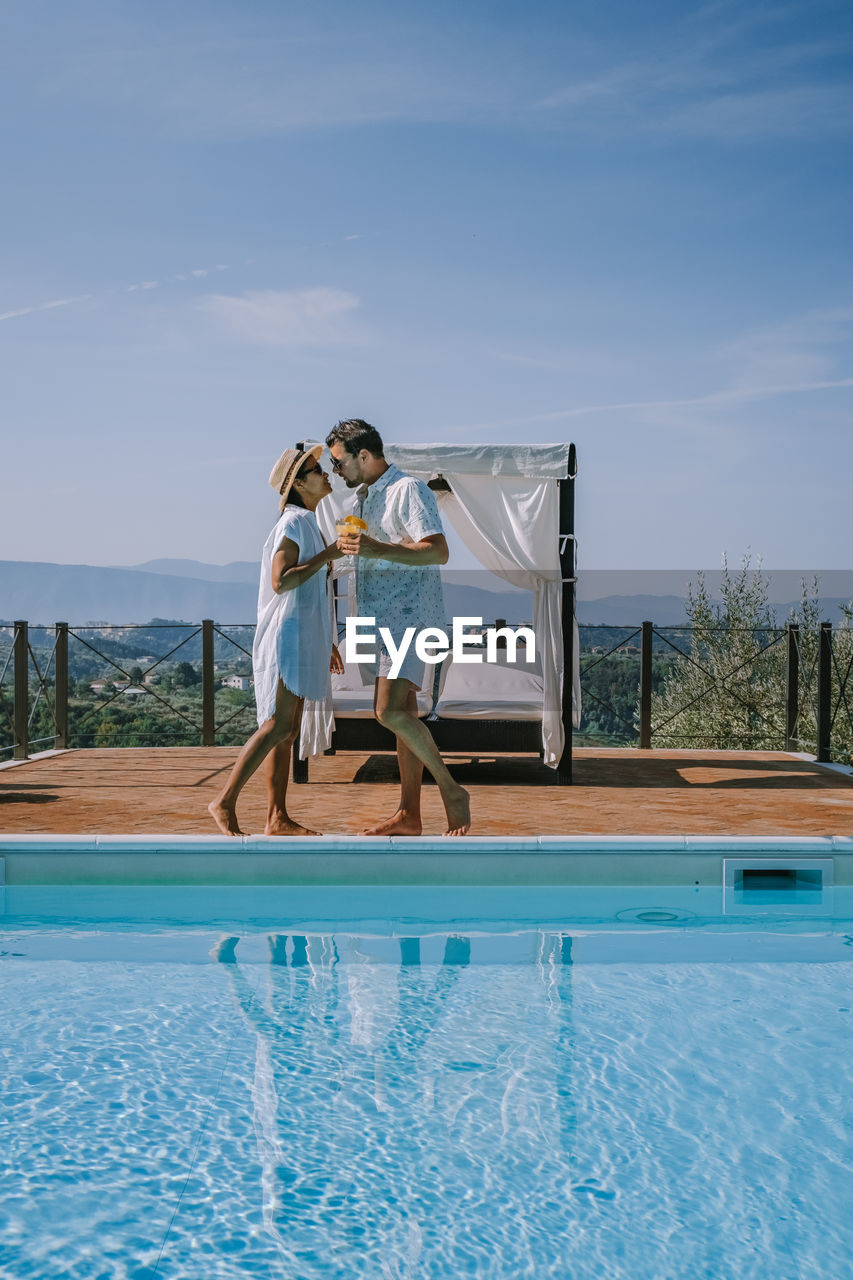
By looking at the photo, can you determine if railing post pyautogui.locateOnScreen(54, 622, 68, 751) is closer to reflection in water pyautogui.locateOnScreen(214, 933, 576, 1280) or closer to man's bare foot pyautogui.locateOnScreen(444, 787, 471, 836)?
man's bare foot pyautogui.locateOnScreen(444, 787, 471, 836)

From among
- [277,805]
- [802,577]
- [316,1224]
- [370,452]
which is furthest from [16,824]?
[802,577]

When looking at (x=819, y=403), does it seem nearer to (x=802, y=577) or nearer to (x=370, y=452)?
(x=802, y=577)

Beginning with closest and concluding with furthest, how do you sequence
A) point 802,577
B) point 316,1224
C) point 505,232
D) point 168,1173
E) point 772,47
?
point 316,1224 < point 168,1173 < point 772,47 < point 505,232 < point 802,577

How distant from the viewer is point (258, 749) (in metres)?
3.87

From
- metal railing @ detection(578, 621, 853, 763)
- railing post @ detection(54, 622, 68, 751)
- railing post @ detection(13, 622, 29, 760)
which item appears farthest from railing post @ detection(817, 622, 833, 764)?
railing post @ detection(54, 622, 68, 751)

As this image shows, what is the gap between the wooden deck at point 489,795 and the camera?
4434 mm

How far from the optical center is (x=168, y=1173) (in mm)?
1941

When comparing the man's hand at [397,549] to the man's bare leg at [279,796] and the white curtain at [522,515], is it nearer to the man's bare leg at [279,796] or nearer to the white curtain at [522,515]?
the man's bare leg at [279,796]

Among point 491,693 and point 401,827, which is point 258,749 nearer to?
Result: point 401,827

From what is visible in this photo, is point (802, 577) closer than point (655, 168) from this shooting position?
No

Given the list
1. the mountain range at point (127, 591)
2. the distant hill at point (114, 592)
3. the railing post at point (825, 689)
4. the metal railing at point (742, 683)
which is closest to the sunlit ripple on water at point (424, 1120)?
the railing post at point (825, 689)

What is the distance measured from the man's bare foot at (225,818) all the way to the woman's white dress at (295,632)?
34 cm

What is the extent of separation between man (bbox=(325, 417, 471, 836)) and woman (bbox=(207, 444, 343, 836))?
16cm

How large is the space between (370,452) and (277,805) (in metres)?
1.33
